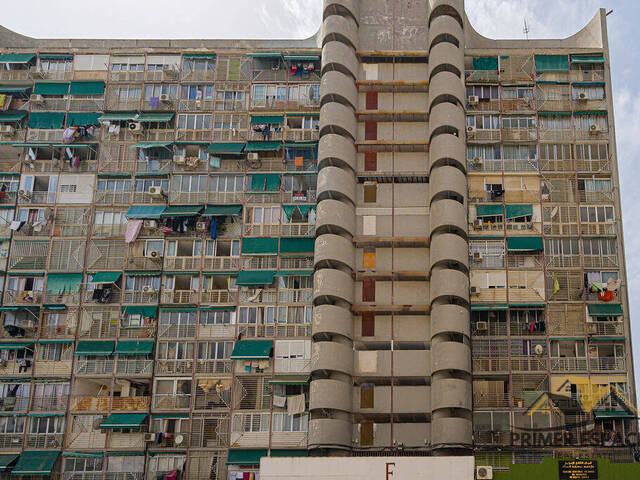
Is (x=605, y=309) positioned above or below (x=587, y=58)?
below

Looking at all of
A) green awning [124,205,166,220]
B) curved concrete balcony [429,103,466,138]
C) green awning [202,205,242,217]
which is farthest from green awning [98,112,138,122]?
curved concrete balcony [429,103,466,138]

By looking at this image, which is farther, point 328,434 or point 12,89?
point 12,89

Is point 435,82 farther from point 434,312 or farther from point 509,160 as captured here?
point 434,312

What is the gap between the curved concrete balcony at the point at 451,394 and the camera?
5003cm

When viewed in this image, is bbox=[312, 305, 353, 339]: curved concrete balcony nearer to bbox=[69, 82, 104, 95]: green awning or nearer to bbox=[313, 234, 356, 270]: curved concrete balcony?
bbox=[313, 234, 356, 270]: curved concrete balcony

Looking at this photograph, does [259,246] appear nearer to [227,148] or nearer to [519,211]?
[227,148]

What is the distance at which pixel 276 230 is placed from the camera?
56.4 m

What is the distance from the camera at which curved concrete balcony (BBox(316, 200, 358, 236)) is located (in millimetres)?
54781

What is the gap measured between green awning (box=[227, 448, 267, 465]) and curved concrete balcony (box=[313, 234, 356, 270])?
12536 mm

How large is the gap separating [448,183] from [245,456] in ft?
72.5

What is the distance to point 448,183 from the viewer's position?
55.2 metres

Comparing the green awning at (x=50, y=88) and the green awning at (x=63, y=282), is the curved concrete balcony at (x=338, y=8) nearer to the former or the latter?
the green awning at (x=50, y=88)

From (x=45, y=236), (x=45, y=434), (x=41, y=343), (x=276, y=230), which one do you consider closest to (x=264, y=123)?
(x=276, y=230)

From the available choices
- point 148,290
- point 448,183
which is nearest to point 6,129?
point 148,290
